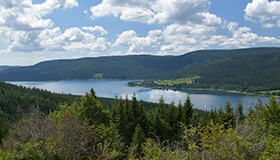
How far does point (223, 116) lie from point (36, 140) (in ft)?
78.9

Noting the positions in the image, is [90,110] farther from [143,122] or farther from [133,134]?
[143,122]

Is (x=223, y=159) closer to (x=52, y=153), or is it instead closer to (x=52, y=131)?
(x=52, y=153)

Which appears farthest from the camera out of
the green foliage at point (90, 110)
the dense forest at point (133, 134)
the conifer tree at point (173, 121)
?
the conifer tree at point (173, 121)

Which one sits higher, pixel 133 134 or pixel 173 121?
pixel 173 121

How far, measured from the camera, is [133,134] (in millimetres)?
25719

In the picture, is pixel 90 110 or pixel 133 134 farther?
pixel 133 134

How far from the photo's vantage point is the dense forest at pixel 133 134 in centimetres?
919

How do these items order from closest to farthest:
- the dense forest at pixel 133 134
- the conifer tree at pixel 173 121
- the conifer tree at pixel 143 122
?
the dense forest at pixel 133 134
the conifer tree at pixel 143 122
the conifer tree at pixel 173 121

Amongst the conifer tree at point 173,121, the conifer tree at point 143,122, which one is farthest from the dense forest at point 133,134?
the conifer tree at point 143,122

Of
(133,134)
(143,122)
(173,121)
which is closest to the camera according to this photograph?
(133,134)

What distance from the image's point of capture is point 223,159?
823cm

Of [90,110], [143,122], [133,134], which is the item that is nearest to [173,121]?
[143,122]

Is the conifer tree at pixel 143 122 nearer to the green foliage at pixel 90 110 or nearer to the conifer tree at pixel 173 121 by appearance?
the conifer tree at pixel 173 121

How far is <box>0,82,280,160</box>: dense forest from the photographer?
9.19 m
